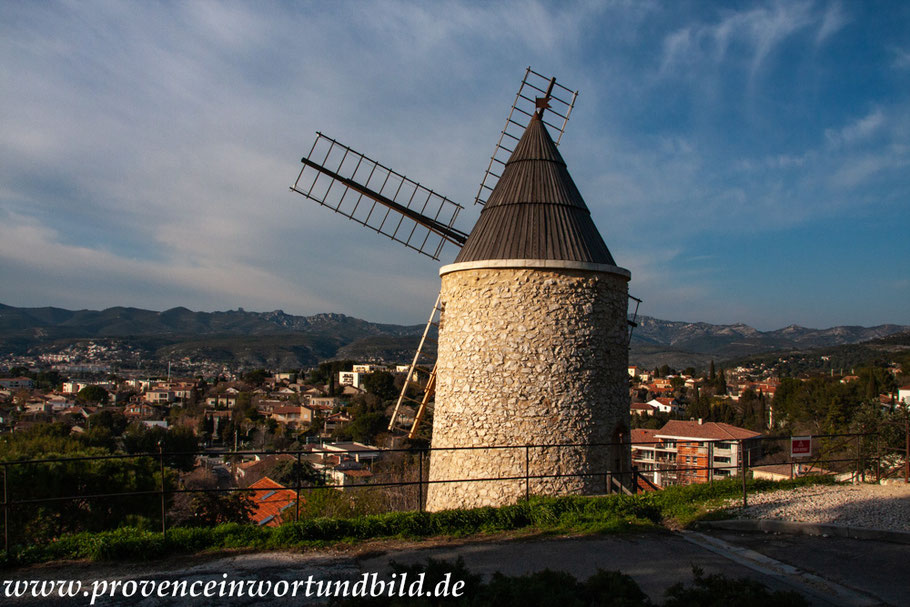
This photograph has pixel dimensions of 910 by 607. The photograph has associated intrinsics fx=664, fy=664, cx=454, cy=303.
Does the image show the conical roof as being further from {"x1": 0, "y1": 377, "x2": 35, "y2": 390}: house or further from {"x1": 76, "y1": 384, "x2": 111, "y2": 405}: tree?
{"x1": 0, "y1": 377, "x2": 35, "y2": 390}: house

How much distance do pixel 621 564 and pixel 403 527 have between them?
228cm

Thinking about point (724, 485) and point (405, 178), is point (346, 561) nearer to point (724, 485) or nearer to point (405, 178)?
point (724, 485)

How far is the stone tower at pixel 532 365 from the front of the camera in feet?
32.0

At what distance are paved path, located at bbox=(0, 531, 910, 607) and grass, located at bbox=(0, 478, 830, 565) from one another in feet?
0.79

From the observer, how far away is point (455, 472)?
10.3 metres

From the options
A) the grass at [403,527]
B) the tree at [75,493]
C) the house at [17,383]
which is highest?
the grass at [403,527]

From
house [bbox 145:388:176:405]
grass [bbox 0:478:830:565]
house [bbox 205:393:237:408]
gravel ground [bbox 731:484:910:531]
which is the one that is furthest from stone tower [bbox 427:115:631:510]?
house [bbox 145:388:176:405]

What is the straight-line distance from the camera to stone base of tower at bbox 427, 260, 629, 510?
972 centimetres

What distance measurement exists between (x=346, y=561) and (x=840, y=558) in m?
4.46

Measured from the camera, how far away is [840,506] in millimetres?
7898

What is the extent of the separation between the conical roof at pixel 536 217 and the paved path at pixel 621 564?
4.82 meters

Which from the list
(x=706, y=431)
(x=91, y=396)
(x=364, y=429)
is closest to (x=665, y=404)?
(x=706, y=431)

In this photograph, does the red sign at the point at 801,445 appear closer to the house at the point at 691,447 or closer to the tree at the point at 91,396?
the house at the point at 691,447

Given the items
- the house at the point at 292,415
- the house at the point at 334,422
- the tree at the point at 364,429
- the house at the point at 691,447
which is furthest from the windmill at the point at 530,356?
the house at the point at 292,415
